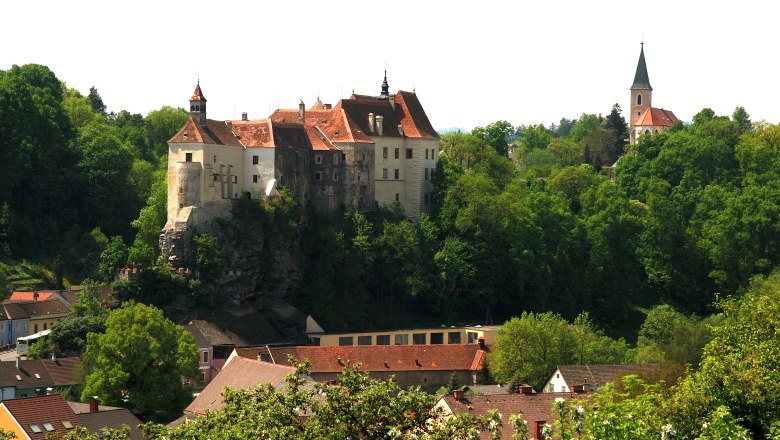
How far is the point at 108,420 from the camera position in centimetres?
5728

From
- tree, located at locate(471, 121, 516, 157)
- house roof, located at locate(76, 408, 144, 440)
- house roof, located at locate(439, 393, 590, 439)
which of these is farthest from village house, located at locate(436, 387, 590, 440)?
tree, located at locate(471, 121, 516, 157)

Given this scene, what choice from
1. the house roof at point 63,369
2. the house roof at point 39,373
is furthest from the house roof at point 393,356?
the house roof at point 39,373

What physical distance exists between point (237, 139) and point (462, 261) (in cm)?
1449

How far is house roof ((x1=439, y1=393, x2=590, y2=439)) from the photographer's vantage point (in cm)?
5460

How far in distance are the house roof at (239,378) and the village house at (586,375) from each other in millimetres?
11906

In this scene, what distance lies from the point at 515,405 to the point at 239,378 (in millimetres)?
13007

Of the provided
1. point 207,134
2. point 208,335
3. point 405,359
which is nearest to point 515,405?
point 405,359

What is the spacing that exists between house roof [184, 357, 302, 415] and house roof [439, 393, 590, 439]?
7.93 metres

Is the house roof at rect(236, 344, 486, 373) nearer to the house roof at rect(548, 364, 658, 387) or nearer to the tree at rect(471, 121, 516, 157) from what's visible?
the house roof at rect(548, 364, 658, 387)

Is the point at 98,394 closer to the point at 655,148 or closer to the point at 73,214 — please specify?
the point at 73,214

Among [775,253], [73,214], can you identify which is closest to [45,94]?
[73,214]

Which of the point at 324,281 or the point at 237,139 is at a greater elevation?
the point at 237,139

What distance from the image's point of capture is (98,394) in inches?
2672

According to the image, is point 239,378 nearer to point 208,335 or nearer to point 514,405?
point 514,405
